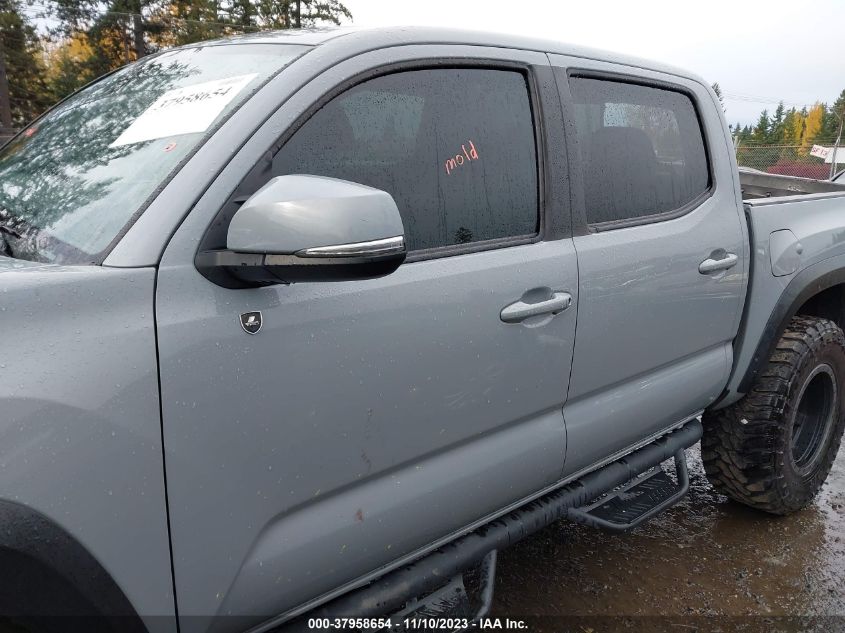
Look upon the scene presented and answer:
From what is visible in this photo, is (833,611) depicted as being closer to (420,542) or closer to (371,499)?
(420,542)

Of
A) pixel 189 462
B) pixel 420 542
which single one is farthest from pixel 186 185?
pixel 420 542

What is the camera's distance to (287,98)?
1556mm

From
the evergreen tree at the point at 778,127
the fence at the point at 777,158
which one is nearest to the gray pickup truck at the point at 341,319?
the fence at the point at 777,158

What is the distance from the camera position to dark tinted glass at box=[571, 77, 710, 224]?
2328 mm

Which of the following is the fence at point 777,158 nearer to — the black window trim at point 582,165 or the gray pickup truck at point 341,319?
the black window trim at point 582,165

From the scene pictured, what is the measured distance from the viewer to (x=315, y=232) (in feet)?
4.15

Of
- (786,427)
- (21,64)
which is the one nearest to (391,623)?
(786,427)

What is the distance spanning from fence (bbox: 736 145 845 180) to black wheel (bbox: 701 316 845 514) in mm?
21265

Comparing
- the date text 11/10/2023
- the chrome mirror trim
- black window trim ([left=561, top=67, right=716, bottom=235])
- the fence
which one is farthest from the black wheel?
the fence

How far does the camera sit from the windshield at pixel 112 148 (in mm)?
1456

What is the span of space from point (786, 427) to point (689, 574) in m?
0.78

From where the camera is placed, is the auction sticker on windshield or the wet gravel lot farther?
the wet gravel lot

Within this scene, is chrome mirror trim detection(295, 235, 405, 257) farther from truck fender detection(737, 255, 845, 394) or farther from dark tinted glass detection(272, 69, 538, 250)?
truck fender detection(737, 255, 845, 394)

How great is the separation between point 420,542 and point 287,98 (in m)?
1.17
